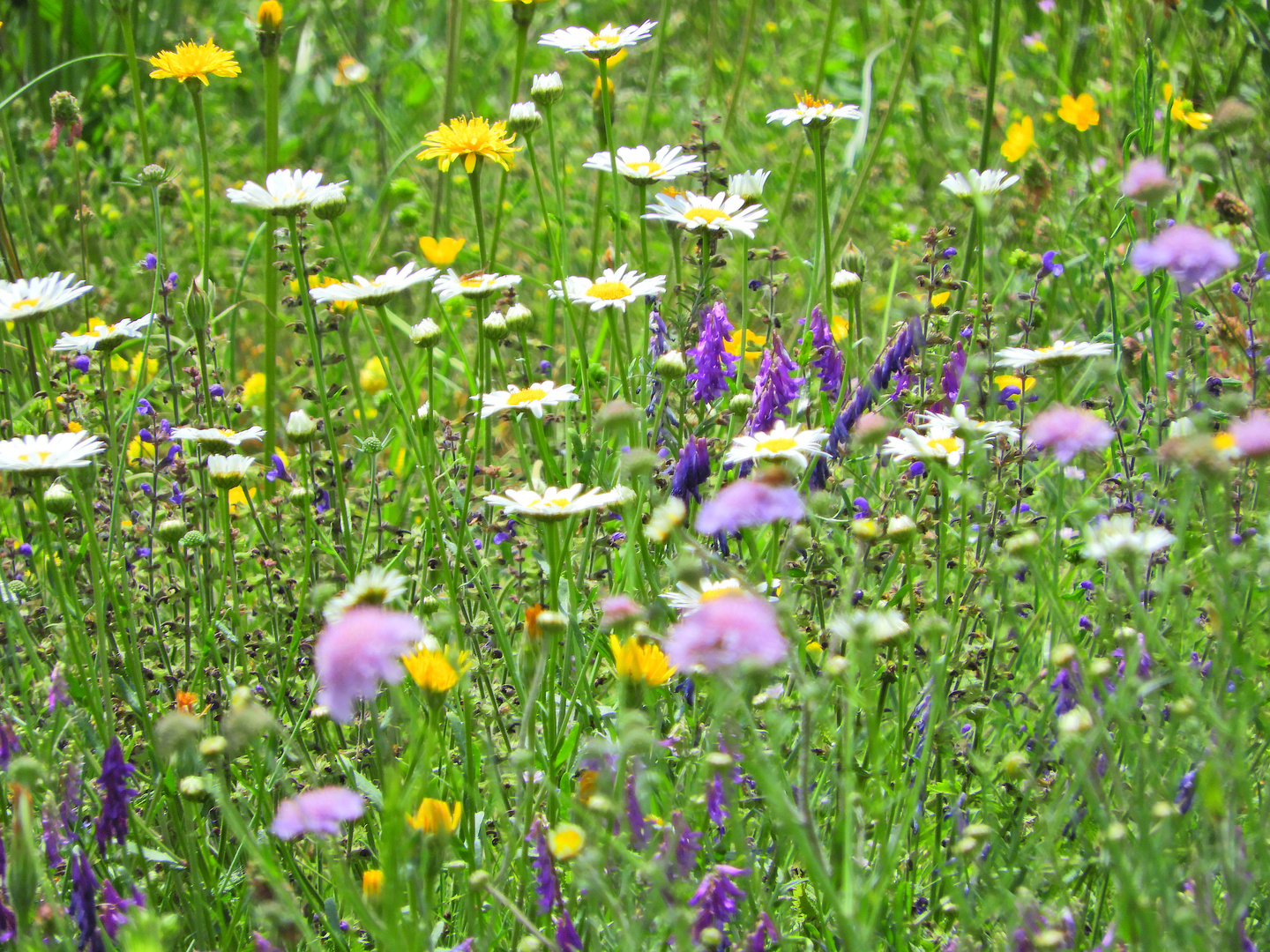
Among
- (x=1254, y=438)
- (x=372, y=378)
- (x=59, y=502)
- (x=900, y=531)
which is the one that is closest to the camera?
(x=1254, y=438)

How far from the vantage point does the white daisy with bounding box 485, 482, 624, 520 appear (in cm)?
146

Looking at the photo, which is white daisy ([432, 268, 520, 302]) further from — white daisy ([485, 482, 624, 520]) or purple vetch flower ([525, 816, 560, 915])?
purple vetch flower ([525, 816, 560, 915])

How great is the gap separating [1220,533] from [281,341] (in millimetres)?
3067

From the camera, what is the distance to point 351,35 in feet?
15.8

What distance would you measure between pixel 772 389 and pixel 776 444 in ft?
1.18

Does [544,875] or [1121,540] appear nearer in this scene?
[1121,540]

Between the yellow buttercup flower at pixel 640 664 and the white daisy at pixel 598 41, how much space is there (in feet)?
3.39

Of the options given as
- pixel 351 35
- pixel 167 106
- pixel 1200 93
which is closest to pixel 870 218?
pixel 1200 93

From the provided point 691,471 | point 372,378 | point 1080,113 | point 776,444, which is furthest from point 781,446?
point 1080,113

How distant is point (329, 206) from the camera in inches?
69.6

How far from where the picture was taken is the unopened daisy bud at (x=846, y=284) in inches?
72.7

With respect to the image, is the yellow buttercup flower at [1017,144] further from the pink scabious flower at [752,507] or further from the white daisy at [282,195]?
the pink scabious flower at [752,507]

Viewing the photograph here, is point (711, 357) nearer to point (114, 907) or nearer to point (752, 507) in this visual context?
point (752, 507)

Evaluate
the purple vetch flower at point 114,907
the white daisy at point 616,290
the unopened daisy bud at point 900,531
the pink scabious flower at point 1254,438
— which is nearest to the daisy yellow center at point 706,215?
the white daisy at point 616,290
